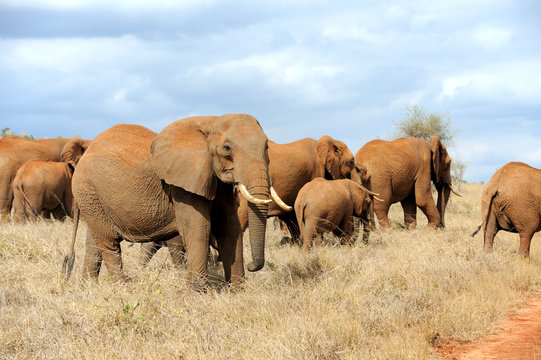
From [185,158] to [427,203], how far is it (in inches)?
414

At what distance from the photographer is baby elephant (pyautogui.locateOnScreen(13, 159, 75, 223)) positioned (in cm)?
1731

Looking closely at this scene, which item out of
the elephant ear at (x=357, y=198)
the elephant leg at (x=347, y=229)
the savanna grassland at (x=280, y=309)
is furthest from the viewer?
the elephant ear at (x=357, y=198)

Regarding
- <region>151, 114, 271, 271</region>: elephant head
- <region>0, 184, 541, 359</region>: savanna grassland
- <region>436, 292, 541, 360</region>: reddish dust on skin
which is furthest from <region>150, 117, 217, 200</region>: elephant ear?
<region>436, 292, 541, 360</region>: reddish dust on skin

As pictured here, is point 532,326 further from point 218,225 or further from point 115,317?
point 115,317

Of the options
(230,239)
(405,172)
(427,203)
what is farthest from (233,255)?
(427,203)

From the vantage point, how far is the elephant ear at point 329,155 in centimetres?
1417

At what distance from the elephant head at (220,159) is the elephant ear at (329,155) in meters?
6.91

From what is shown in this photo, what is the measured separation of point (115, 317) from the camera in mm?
6652

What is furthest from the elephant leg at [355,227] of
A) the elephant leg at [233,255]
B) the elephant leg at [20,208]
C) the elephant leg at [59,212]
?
the elephant leg at [59,212]

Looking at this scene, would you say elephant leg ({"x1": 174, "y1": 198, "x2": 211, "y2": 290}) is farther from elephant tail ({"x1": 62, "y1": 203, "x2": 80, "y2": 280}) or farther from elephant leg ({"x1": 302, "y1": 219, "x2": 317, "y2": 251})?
elephant leg ({"x1": 302, "y1": 219, "x2": 317, "y2": 251})

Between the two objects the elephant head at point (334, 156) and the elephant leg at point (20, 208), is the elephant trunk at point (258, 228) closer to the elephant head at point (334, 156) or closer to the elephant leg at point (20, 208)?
the elephant head at point (334, 156)

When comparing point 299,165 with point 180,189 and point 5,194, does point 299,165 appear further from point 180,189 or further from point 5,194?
point 5,194

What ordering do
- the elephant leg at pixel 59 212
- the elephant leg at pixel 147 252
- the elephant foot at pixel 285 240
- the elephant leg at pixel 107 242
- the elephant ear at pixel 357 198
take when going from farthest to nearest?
the elephant leg at pixel 59 212 → the elephant foot at pixel 285 240 → the elephant ear at pixel 357 198 → the elephant leg at pixel 147 252 → the elephant leg at pixel 107 242

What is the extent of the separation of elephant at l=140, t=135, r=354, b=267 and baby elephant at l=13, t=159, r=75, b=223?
6271 millimetres
